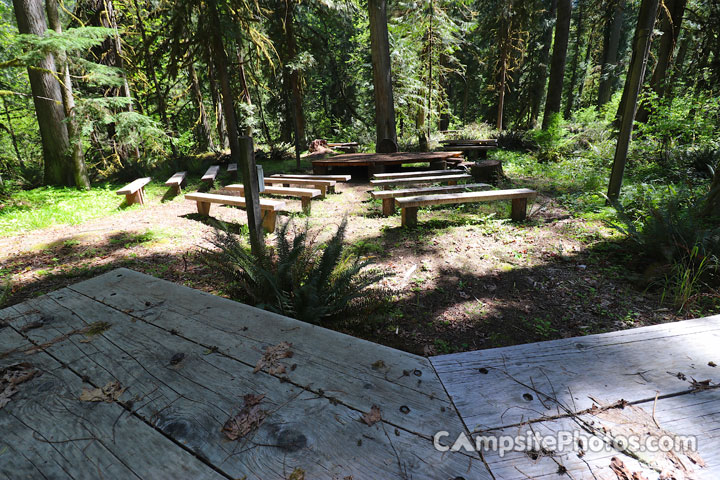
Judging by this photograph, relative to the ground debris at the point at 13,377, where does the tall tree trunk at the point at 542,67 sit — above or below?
above

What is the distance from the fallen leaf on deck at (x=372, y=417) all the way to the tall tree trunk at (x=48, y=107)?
1033 centimetres

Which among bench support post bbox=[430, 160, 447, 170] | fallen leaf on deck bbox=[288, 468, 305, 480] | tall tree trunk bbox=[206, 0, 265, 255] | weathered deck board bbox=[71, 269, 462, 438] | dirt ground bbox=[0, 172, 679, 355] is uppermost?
tall tree trunk bbox=[206, 0, 265, 255]

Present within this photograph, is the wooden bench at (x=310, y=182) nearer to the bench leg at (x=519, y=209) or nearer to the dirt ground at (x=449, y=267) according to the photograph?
the dirt ground at (x=449, y=267)

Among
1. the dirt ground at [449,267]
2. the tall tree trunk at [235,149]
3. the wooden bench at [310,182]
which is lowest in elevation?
the dirt ground at [449,267]

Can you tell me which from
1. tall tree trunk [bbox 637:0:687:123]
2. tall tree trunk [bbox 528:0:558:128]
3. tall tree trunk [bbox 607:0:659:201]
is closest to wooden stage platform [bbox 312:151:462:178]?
tall tree trunk [bbox 607:0:659:201]

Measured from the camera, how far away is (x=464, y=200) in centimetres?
564

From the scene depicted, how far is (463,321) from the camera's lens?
3.22m

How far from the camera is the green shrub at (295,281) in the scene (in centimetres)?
277

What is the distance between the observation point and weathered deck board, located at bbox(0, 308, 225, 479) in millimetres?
897

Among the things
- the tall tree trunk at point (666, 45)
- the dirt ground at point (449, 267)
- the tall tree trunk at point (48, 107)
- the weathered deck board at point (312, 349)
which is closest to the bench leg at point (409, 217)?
the dirt ground at point (449, 267)

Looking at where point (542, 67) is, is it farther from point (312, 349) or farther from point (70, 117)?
point (312, 349)

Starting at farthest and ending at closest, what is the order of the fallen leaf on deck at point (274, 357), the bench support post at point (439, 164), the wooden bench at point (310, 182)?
the bench support post at point (439, 164) < the wooden bench at point (310, 182) < the fallen leaf on deck at point (274, 357)

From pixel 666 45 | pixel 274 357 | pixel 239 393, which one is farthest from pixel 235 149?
pixel 666 45

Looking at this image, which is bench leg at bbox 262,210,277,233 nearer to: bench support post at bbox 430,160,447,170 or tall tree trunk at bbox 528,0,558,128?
bench support post at bbox 430,160,447,170
